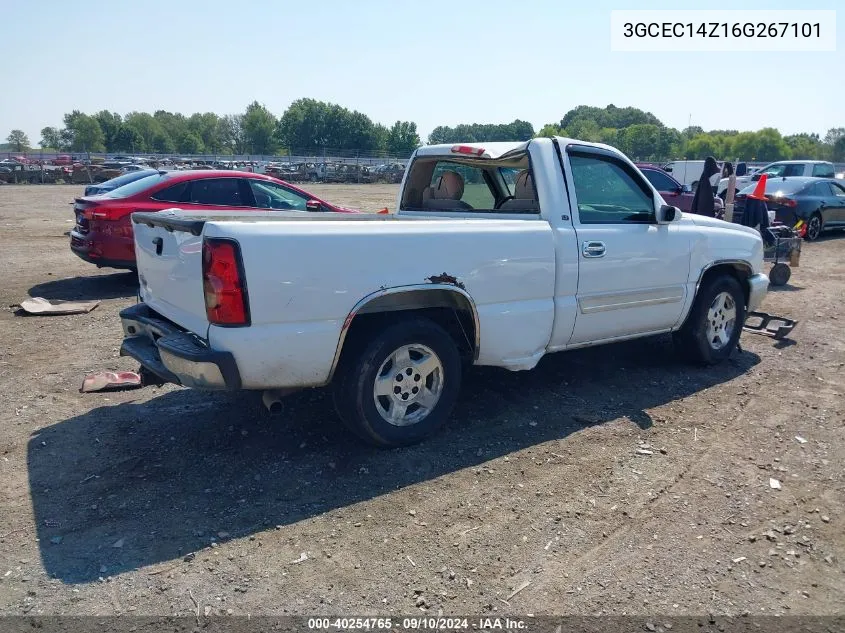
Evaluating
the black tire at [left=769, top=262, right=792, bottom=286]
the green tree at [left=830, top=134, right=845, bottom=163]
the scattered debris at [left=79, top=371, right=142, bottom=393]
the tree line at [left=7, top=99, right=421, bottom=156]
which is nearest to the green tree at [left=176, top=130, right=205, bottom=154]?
the tree line at [left=7, top=99, right=421, bottom=156]

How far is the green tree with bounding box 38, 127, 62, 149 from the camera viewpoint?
121 m

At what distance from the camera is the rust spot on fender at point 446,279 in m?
4.27

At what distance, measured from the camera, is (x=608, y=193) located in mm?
5422

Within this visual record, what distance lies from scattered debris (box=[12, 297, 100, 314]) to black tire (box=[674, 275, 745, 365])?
6597mm

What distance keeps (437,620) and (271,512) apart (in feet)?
3.99

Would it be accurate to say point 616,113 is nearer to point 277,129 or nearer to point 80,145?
point 277,129

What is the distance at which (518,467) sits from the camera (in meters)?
4.30

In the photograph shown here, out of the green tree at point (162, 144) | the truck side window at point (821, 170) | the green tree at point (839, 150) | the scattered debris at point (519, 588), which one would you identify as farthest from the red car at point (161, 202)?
the green tree at point (162, 144)

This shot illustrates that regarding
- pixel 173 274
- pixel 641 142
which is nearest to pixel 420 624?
pixel 173 274

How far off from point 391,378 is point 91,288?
6971 millimetres

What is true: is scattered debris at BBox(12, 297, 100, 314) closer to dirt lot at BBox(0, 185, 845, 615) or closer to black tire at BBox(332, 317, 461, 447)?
dirt lot at BBox(0, 185, 845, 615)

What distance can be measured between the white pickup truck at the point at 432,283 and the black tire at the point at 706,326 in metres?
0.02

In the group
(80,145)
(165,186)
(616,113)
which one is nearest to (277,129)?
(80,145)

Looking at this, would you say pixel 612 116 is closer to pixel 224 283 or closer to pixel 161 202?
pixel 161 202
